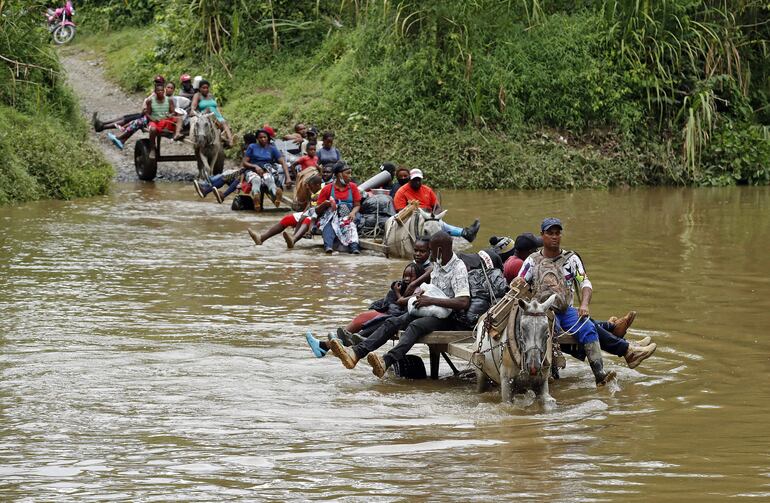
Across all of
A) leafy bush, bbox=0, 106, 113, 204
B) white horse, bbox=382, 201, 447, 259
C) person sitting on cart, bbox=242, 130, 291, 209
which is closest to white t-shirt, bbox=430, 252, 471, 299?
white horse, bbox=382, 201, 447, 259

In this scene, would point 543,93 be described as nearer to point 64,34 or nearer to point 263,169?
point 263,169

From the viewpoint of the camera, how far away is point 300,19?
34188 mm

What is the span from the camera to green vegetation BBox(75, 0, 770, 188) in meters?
28.8

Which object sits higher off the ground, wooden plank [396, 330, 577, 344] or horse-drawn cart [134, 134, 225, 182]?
horse-drawn cart [134, 134, 225, 182]

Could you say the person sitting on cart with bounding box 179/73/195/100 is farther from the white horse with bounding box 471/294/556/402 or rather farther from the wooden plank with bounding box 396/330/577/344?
the white horse with bounding box 471/294/556/402

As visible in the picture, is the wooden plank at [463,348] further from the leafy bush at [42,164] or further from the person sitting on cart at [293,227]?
the leafy bush at [42,164]

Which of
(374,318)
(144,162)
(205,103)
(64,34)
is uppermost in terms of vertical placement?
(64,34)

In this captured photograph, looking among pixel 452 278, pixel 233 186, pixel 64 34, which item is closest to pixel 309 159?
pixel 233 186

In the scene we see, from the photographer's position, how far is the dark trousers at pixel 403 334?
9.95 meters

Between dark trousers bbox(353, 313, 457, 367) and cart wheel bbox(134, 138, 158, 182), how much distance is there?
671 inches

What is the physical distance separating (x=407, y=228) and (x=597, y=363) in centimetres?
713

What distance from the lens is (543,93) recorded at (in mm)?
30297

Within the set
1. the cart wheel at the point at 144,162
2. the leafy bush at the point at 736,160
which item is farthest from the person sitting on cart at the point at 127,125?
the leafy bush at the point at 736,160

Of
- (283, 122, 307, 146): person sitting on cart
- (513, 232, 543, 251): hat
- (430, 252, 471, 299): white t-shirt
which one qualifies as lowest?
(430, 252, 471, 299): white t-shirt
